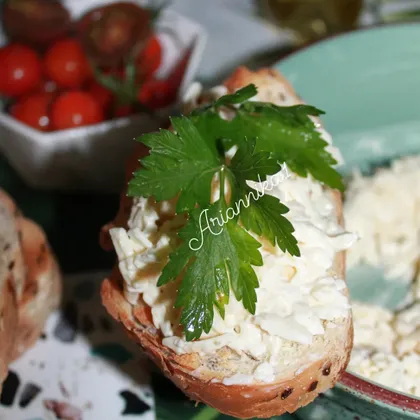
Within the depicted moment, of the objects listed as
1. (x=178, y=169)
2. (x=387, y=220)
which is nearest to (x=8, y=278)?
(x=178, y=169)

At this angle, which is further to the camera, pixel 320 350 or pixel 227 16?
pixel 227 16

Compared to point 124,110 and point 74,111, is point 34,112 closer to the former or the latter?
point 74,111

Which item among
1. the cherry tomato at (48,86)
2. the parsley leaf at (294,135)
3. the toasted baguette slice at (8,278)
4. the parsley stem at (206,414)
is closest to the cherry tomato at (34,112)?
the cherry tomato at (48,86)

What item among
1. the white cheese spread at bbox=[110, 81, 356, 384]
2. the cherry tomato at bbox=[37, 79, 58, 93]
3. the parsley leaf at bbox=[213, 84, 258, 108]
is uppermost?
the parsley leaf at bbox=[213, 84, 258, 108]

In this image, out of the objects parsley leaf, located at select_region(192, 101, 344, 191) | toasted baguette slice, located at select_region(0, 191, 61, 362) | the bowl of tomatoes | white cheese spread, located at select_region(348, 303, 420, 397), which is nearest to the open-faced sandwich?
toasted baguette slice, located at select_region(0, 191, 61, 362)

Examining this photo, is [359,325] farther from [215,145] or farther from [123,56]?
[123,56]

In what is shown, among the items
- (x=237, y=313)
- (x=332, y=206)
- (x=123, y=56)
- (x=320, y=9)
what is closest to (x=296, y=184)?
(x=332, y=206)

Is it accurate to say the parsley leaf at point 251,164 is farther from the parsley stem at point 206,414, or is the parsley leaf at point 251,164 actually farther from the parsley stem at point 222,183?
the parsley stem at point 206,414

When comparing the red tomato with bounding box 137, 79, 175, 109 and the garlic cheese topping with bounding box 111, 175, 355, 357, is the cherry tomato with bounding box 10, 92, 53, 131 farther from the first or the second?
the garlic cheese topping with bounding box 111, 175, 355, 357
